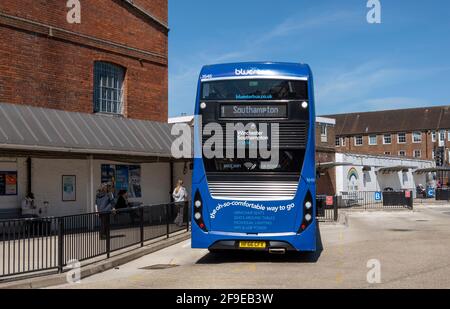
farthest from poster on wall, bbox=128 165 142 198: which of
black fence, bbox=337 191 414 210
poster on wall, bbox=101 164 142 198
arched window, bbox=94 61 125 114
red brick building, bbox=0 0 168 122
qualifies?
black fence, bbox=337 191 414 210

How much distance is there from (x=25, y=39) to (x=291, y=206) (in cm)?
1214

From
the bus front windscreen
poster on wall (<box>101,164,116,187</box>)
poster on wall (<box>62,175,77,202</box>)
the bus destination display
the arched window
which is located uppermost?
the arched window

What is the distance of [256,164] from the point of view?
1293 cm

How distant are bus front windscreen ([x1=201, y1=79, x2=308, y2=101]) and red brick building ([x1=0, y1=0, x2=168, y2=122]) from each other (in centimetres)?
924

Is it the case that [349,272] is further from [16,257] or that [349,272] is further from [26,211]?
[26,211]

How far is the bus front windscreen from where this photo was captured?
13016mm

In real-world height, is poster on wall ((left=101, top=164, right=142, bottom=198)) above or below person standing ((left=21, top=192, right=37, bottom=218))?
above

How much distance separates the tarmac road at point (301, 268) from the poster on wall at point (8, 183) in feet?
19.8

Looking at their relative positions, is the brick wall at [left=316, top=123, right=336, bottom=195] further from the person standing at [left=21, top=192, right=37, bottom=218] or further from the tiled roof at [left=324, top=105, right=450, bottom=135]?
the tiled roof at [left=324, top=105, right=450, bottom=135]

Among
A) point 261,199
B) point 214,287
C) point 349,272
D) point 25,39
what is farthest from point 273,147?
point 25,39

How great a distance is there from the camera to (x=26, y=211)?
19.1 metres

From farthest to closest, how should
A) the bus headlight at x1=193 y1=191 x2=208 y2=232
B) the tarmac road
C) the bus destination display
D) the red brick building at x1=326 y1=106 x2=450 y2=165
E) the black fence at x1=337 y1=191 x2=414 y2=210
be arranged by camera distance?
1. the red brick building at x1=326 y1=106 x2=450 y2=165
2. the black fence at x1=337 y1=191 x2=414 y2=210
3. the bus headlight at x1=193 y1=191 x2=208 y2=232
4. the bus destination display
5. the tarmac road
